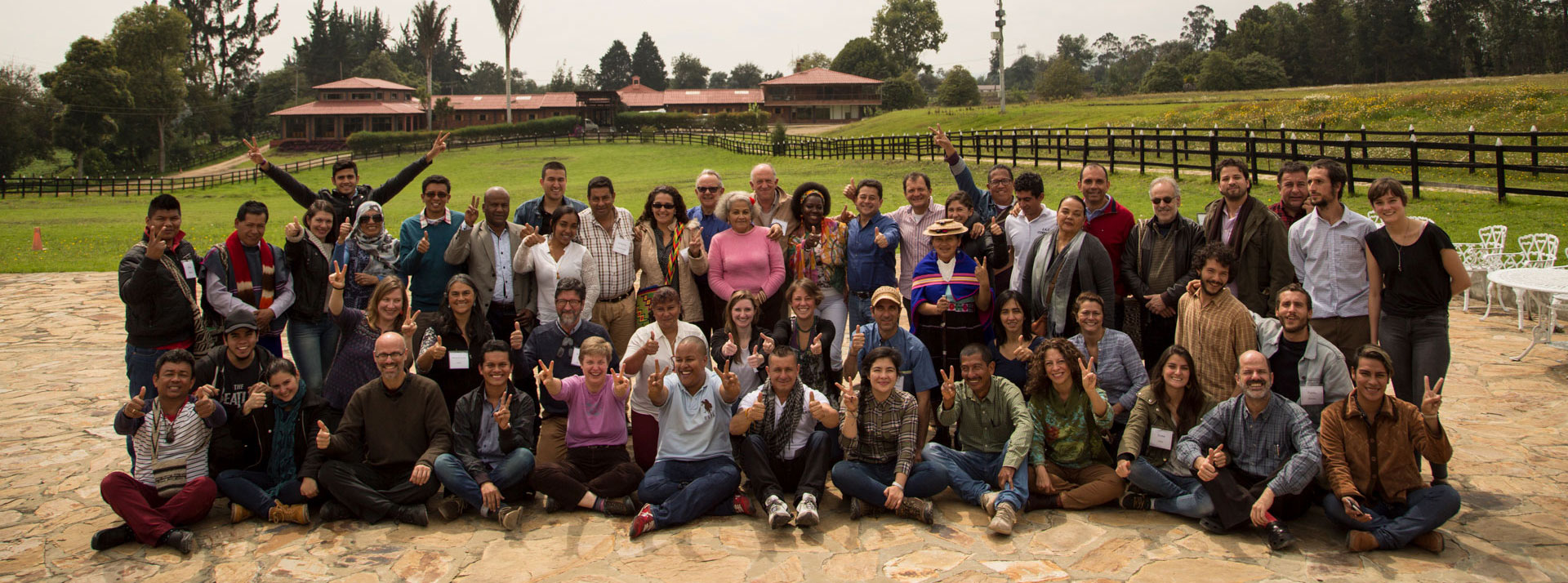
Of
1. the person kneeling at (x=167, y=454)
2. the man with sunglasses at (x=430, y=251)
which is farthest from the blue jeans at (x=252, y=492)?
the man with sunglasses at (x=430, y=251)

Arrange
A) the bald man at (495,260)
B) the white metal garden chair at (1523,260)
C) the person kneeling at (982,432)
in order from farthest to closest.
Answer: the white metal garden chair at (1523,260)
the bald man at (495,260)
the person kneeling at (982,432)

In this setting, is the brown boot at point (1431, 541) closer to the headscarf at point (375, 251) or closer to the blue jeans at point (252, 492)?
the blue jeans at point (252, 492)

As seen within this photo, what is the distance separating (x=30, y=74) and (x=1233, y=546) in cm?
6297

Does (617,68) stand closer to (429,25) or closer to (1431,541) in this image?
(429,25)

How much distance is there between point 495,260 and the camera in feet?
21.7

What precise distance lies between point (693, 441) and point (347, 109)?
60758mm

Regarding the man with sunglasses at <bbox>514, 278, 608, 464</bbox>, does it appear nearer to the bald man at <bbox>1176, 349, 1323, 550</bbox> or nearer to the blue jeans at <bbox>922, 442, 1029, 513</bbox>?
the blue jeans at <bbox>922, 442, 1029, 513</bbox>

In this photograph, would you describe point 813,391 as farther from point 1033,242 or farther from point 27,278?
point 27,278

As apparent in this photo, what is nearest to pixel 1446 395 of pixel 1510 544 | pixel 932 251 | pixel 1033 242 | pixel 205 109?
pixel 1510 544

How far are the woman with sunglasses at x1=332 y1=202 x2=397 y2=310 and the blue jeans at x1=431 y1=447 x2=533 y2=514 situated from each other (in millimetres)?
1678

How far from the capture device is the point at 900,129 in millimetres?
46312

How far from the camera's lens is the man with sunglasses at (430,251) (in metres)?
6.55

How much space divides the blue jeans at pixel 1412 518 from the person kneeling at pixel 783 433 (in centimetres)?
262

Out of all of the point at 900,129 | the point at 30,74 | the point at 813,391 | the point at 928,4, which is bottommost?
the point at 813,391
